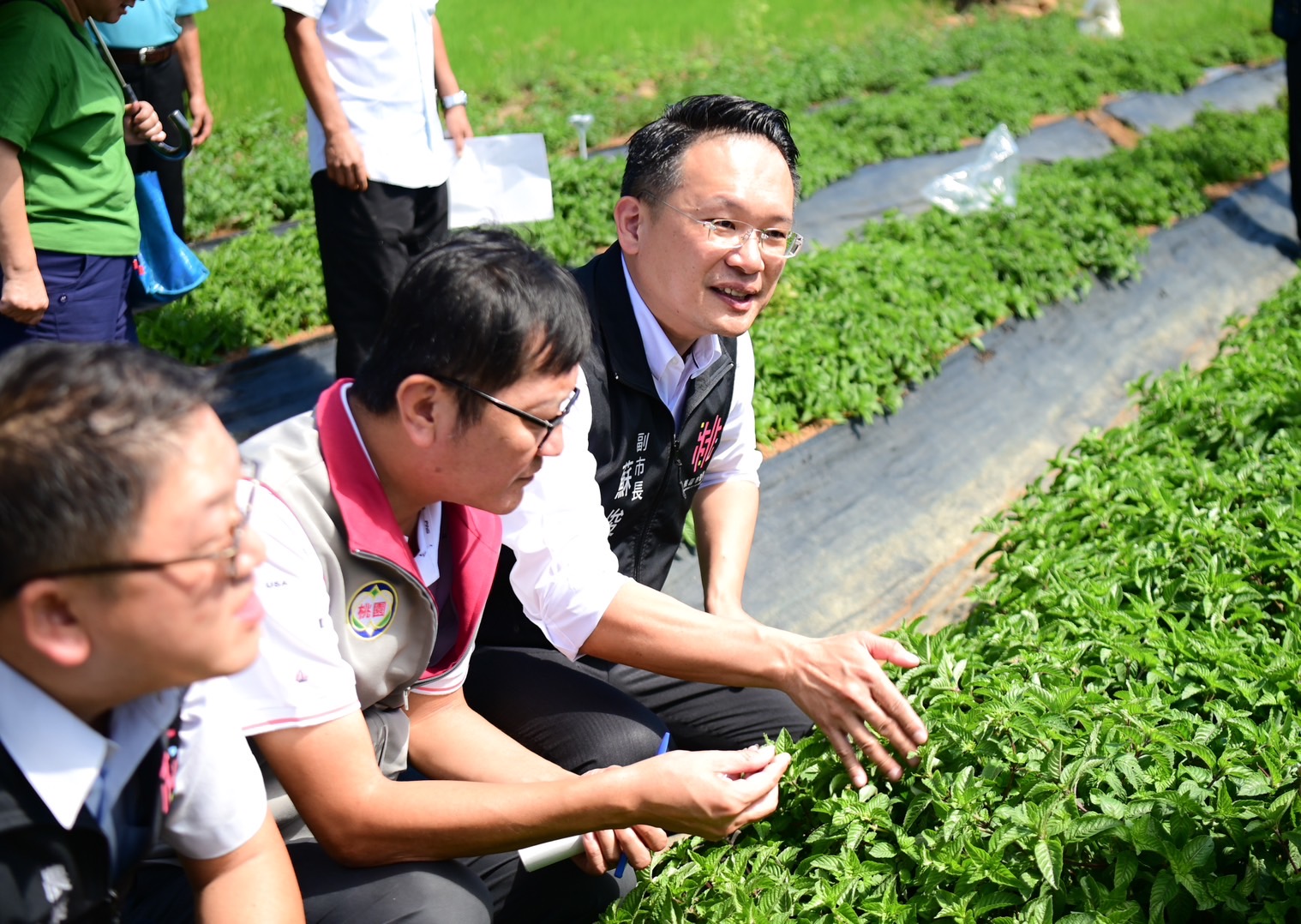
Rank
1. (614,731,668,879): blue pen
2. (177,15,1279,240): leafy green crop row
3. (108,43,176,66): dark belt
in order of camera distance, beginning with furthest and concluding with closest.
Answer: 1. (177,15,1279,240): leafy green crop row
2. (108,43,176,66): dark belt
3. (614,731,668,879): blue pen

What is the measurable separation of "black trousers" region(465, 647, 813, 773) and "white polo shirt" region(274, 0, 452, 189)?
76.0 inches

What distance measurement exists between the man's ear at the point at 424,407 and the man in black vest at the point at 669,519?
0.45m

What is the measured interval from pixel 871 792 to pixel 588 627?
0.61 m

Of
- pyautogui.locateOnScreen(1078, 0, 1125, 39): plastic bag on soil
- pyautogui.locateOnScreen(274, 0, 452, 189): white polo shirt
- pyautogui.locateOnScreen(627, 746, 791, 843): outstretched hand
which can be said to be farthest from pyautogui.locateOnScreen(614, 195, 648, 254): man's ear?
pyautogui.locateOnScreen(1078, 0, 1125, 39): plastic bag on soil

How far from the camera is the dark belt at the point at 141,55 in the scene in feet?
13.1

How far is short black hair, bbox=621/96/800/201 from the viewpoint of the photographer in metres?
2.51

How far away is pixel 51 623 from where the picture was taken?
4.00 ft

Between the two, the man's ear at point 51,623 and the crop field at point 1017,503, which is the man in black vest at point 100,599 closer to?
the man's ear at point 51,623

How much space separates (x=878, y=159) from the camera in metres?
7.61

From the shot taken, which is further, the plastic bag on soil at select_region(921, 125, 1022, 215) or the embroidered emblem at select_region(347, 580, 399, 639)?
the plastic bag on soil at select_region(921, 125, 1022, 215)

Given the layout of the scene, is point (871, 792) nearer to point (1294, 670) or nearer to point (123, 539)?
point (1294, 670)

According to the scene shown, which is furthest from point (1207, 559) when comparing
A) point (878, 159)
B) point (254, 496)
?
point (878, 159)

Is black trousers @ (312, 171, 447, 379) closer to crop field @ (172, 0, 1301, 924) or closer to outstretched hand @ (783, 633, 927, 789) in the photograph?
crop field @ (172, 0, 1301, 924)

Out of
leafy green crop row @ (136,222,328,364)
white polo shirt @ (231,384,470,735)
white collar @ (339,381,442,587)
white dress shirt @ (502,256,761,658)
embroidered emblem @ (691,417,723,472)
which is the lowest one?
leafy green crop row @ (136,222,328,364)
